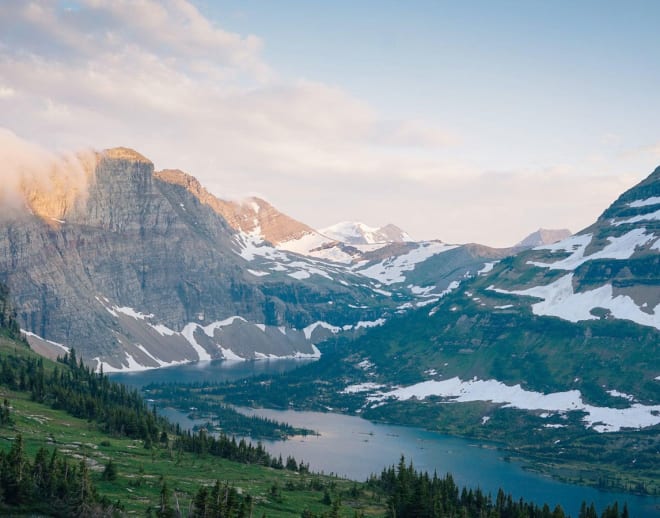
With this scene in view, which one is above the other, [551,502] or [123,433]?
[123,433]

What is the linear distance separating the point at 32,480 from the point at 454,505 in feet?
275

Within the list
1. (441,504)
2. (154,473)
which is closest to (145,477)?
(154,473)

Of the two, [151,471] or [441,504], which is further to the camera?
[441,504]

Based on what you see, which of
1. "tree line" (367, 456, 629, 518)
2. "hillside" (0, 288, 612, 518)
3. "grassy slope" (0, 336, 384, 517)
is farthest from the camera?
"tree line" (367, 456, 629, 518)

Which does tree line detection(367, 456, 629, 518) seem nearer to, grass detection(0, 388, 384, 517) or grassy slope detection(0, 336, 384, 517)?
grass detection(0, 388, 384, 517)

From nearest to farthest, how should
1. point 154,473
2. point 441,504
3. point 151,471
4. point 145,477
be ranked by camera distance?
point 145,477 → point 154,473 → point 151,471 → point 441,504

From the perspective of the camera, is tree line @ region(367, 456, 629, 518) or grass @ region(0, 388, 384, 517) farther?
tree line @ region(367, 456, 629, 518)

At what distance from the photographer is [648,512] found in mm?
195000

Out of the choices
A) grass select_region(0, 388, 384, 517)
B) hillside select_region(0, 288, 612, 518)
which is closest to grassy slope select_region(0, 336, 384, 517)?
grass select_region(0, 388, 384, 517)

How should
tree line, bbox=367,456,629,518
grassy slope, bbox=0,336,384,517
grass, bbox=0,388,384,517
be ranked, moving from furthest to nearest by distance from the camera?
tree line, bbox=367,456,629,518
grassy slope, bbox=0,336,384,517
grass, bbox=0,388,384,517

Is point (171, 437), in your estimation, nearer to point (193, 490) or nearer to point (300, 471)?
point (300, 471)

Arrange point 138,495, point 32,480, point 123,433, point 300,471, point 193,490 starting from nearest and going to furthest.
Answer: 1. point 32,480
2. point 138,495
3. point 193,490
4. point 123,433
5. point 300,471

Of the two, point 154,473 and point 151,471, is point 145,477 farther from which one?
point 151,471

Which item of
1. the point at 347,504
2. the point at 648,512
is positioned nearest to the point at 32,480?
the point at 347,504
